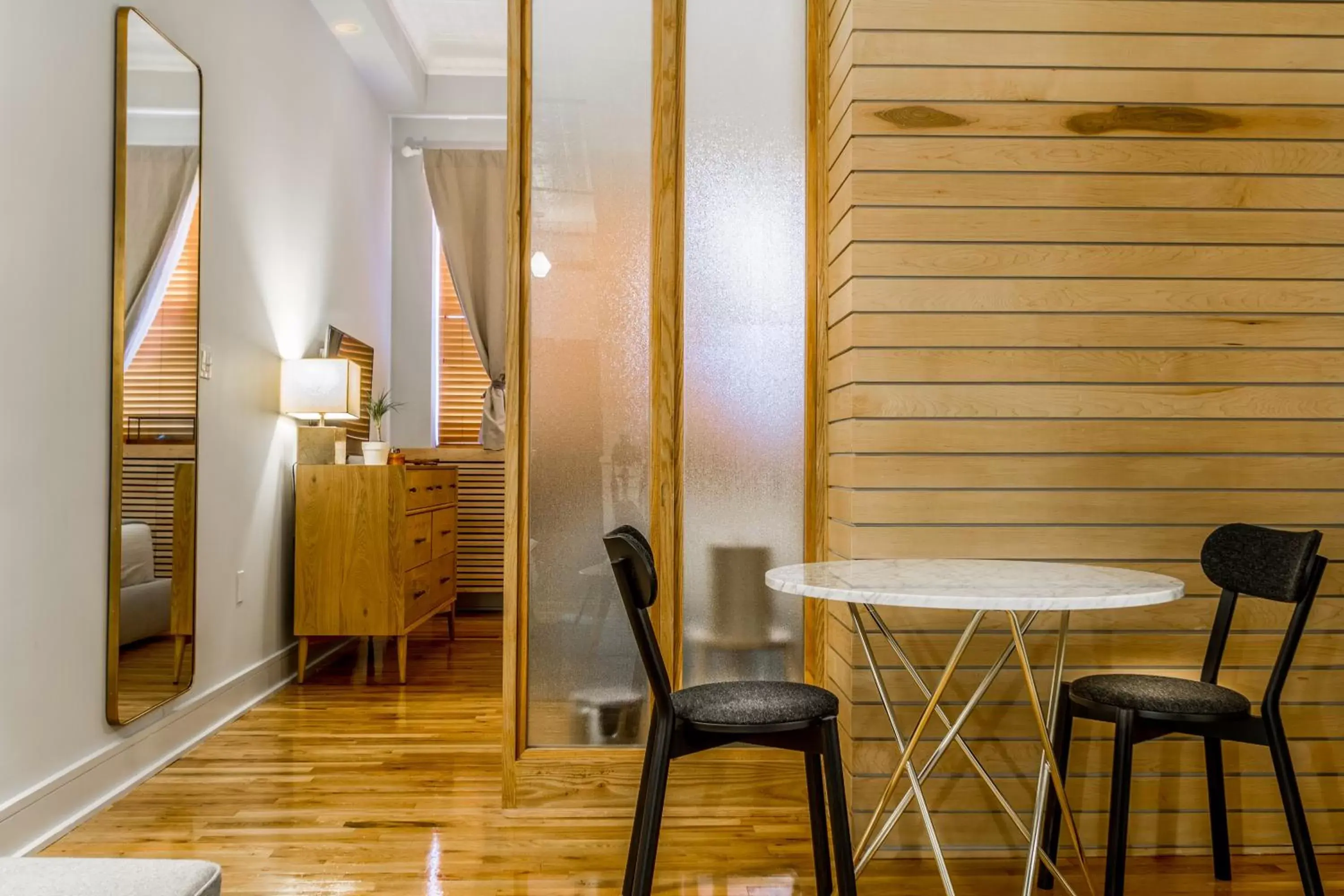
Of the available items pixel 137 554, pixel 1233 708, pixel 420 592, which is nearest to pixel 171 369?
pixel 137 554

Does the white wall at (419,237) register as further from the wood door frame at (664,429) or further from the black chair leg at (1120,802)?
the black chair leg at (1120,802)

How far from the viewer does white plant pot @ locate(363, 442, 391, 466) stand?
4.62 metres

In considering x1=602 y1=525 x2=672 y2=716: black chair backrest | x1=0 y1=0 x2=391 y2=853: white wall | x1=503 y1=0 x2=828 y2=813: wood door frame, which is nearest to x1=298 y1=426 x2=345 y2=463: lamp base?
x1=0 y1=0 x2=391 y2=853: white wall

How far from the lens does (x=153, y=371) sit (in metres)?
2.99

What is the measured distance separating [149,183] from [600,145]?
144cm

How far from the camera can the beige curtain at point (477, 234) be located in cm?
630

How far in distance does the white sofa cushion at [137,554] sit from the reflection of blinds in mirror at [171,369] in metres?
0.27

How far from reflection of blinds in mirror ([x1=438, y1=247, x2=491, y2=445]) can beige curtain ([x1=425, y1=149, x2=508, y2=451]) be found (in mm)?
145

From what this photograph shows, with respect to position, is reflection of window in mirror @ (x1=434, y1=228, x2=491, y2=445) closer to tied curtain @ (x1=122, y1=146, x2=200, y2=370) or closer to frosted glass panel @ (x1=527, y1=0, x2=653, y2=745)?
tied curtain @ (x1=122, y1=146, x2=200, y2=370)

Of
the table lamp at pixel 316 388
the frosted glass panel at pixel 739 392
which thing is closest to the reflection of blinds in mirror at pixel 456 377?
the table lamp at pixel 316 388

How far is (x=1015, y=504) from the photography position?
236cm

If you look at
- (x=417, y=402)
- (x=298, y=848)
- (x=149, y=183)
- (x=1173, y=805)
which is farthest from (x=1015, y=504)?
(x=417, y=402)

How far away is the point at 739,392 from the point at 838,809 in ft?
4.10

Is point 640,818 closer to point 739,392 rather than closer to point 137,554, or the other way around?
point 739,392
